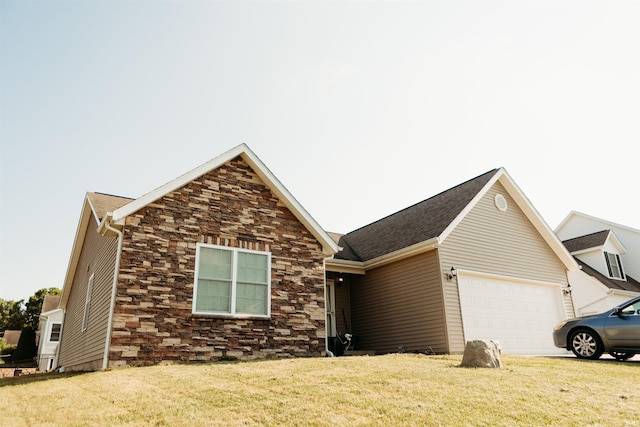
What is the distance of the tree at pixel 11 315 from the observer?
6494 cm

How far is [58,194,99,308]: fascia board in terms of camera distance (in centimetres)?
1552

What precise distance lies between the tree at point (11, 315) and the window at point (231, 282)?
220ft

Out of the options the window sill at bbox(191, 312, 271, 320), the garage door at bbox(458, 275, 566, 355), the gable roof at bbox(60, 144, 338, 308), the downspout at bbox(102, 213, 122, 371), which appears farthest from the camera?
the garage door at bbox(458, 275, 566, 355)

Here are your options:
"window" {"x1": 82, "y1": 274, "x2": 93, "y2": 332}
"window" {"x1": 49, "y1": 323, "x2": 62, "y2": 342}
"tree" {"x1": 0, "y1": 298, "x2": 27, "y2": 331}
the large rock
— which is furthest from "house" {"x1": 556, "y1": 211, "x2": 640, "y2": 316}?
"tree" {"x1": 0, "y1": 298, "x2": 27, "y2": 331}

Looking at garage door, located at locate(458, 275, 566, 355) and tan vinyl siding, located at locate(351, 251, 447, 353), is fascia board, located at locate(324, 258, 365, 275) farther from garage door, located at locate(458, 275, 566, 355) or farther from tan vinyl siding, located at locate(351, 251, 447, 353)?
garage door, located at locate(458, 275, 566, 355)

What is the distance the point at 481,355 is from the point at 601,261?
60.6 feet

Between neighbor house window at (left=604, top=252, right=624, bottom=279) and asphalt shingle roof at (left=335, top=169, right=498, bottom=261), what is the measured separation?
40.0 ft

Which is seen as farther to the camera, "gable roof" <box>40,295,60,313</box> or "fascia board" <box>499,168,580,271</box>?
"gable roof" <box>40,295,60,313</box>

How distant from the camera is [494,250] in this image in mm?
15625

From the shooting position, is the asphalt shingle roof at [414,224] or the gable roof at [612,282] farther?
the gable roof at [612,282]

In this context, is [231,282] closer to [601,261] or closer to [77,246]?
[77,246]

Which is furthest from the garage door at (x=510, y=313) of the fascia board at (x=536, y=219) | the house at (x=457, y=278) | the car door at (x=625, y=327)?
the car door at (x=625, y=327)

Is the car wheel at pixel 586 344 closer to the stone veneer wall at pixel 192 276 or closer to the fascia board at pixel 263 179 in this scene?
the stone veneer wall at pixel 192 276

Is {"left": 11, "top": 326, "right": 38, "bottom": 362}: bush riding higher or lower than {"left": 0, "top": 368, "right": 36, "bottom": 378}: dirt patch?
higher
